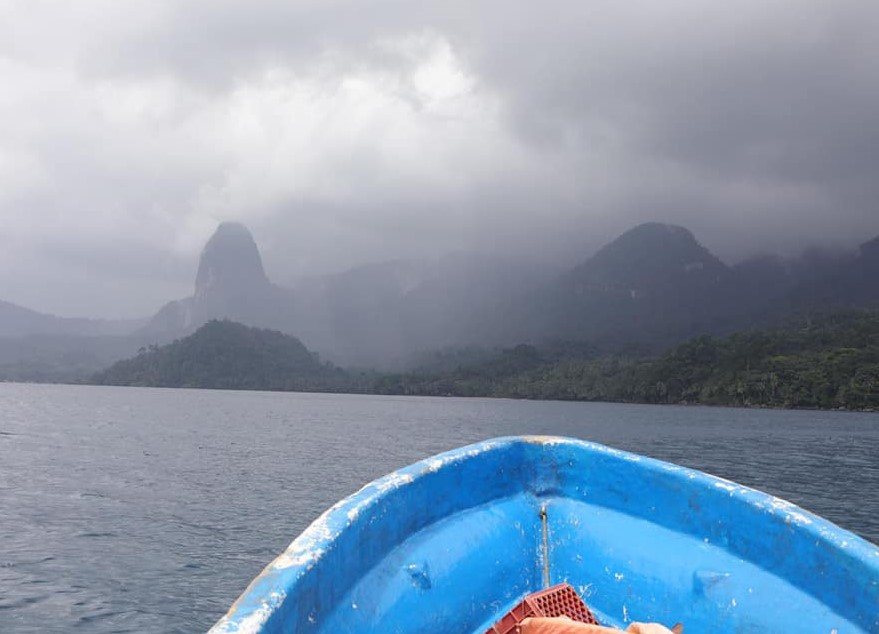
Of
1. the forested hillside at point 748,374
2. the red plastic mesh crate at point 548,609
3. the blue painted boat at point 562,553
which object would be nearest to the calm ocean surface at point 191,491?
the blue painted boat at point 562,553

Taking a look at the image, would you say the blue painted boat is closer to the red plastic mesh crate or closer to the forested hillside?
the red plastic mesh crate

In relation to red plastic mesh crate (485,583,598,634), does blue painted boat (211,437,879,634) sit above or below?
above

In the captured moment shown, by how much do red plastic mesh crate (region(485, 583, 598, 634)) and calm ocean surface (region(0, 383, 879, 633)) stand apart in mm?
9896

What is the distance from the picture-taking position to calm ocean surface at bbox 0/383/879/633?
13945 millimetres

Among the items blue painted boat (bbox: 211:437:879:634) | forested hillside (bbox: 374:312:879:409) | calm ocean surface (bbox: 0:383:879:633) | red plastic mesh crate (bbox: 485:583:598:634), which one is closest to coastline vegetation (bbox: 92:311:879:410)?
forested hillside (bbox: 374:312:879:409)

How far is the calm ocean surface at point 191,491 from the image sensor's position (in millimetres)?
13945

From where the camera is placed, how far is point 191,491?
91.3 feet

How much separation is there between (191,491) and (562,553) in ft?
85.4

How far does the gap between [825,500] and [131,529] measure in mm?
28005

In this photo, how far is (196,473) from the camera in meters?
33.7

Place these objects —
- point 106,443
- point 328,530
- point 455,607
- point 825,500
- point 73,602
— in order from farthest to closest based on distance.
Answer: point 106,443
point 825,500
point 73,602
point 455,607
point 328,530

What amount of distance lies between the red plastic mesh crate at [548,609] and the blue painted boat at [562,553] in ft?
1.62

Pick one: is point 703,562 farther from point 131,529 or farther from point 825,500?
point 825,500

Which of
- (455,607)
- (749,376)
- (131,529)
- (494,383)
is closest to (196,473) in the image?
(131,529)
